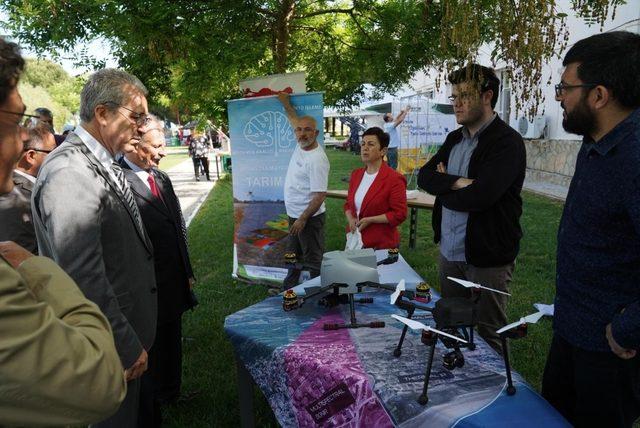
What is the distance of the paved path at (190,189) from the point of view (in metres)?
10.7

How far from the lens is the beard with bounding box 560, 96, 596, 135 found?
62.7 inches

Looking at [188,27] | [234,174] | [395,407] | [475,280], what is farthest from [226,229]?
[395,407]

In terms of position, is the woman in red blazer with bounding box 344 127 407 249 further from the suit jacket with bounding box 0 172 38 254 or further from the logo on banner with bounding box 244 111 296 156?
the suit jacket with bounding box 0 172 38 254

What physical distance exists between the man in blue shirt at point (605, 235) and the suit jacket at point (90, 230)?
5.77 feet

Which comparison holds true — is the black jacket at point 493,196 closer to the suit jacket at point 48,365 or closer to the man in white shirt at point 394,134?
the suit jacket at point 48,365

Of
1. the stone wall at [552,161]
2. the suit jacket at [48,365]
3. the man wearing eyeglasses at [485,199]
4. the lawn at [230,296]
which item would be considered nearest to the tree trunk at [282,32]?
the lawn at [230,296]

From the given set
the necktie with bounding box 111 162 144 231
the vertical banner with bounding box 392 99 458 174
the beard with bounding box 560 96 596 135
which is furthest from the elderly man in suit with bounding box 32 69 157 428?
the vertical banner with bounding box 392 99 458 174

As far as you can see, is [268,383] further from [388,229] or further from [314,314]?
[388,229]

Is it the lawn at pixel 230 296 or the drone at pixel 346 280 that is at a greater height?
the drone at pixel 346 280

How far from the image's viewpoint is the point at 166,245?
9.07 ft

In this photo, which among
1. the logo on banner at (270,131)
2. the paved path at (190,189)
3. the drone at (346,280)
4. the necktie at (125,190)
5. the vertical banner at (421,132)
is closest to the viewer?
the necktie at (125,190)

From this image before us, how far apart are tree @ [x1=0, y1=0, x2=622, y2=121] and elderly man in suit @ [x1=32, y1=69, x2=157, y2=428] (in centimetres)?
144

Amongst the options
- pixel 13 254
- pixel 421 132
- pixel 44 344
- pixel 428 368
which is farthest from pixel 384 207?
pixel 421 132

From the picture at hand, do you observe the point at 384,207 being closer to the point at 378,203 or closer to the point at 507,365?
the point at 378,203
